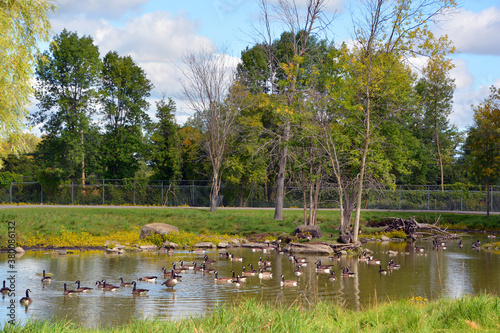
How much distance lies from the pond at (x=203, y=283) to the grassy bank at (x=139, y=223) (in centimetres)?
240

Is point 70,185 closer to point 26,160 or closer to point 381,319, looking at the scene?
point 26,160

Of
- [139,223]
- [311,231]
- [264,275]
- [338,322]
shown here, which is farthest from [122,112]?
[338,322]

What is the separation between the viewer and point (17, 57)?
47.9 ft

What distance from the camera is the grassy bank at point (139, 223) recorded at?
87.7 feet

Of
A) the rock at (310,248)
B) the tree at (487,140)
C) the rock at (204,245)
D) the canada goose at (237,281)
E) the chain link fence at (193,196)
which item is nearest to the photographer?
the canada goose at (237,281)

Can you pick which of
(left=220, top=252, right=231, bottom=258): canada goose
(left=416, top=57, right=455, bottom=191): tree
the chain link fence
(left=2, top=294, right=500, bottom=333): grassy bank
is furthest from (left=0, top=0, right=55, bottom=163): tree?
(left=416, top=57, right=455, bottom=191): tree

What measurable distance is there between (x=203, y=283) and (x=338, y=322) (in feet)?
28.9

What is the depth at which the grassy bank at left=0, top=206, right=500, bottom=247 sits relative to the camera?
2672cm

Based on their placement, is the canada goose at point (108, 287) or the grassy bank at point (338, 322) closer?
the grassy bank at point (338, 322)

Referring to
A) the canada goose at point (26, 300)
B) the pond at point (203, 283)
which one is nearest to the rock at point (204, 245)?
the pond at point (203, 283)

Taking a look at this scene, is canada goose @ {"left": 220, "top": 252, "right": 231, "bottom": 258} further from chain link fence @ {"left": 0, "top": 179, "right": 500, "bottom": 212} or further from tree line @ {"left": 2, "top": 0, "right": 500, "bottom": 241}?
chain link fence @ {"left": 0, "top": 179, "right": 500, "bottom": 212}

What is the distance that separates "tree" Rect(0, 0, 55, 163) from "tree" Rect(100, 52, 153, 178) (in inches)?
1469

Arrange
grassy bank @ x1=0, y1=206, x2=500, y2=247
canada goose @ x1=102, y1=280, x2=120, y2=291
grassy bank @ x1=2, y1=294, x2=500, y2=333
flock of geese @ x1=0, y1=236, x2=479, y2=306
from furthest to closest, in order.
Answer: grassy bank @ x1=0, y1=206, x2=500, y2=247 → canada goose @ x1=102, y1=280, x2=120, y2=291 → flock of geese @ x1=0, y1=236, x2=479, y2=306 → grassy bank @ x1=2, y1=294, x2=500, y2=333

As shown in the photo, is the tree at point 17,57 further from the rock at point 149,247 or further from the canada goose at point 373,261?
the canada goose at point 373,261
